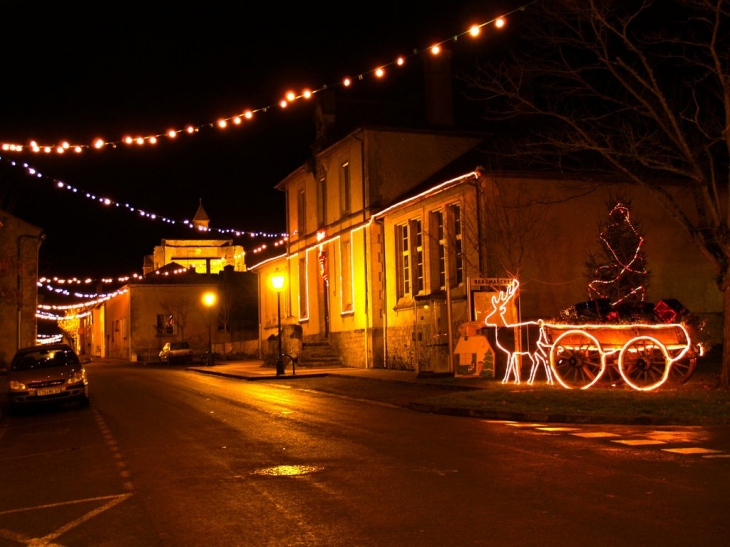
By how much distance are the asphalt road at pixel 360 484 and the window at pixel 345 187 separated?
69.1ft

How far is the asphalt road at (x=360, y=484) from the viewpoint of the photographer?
21.5ft

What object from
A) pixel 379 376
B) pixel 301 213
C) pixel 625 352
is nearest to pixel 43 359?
pixel 379 376

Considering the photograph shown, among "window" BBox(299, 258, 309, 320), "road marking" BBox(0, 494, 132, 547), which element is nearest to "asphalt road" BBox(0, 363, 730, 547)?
"road marking" BBox(0, 494, 132, 547)

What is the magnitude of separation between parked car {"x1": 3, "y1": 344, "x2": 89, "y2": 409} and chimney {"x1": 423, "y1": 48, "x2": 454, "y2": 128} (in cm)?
1921

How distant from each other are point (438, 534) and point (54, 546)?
10.3 ft

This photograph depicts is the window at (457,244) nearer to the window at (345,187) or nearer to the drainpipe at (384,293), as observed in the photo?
the drainpipe at (384,293)

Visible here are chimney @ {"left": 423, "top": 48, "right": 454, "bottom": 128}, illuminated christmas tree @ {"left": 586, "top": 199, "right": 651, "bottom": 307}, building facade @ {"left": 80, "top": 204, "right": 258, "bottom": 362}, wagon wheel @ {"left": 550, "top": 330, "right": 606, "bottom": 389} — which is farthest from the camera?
building facade @ {"left": 80, "top": 204, "right": 258, "bottom": 362}

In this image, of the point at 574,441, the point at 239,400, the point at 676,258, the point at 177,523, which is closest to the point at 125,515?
the point at 177,523

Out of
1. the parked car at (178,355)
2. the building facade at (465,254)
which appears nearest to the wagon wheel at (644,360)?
the building facade at (465,254)

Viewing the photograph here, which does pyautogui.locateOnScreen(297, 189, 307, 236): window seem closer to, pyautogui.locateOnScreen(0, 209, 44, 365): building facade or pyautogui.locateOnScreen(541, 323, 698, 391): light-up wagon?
pyautogui.locateOnScreen(0, 209, 44, 365): building facade

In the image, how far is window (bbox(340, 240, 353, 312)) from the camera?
3562 cm

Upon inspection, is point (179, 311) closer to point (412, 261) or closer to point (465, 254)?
point (412, 261)

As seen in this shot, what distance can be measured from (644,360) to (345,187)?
797 inches

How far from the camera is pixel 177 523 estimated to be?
717 cm
